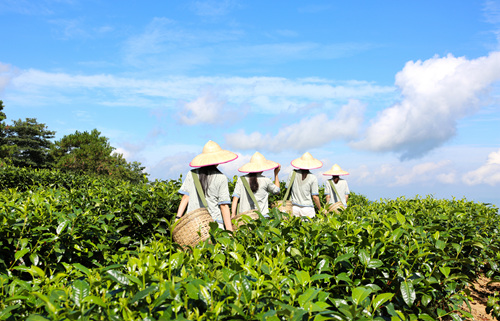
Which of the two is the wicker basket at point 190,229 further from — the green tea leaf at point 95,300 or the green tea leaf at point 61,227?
the green tea leaf at point 95,300

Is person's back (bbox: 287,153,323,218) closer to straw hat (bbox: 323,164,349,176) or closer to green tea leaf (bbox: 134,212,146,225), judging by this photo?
straw hat (bbox: 323,164,349,176)

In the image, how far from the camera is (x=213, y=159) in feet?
19.3

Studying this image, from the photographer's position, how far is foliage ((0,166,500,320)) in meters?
2.02

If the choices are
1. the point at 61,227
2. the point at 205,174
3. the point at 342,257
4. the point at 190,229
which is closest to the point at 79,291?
the point at 342,257

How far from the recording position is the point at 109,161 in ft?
148

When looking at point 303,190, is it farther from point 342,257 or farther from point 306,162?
point 342,257

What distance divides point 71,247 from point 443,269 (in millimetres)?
3622

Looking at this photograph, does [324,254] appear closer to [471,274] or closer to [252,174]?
[471,274]

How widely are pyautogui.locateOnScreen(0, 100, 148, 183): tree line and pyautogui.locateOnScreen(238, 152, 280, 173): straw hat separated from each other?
3850 cm

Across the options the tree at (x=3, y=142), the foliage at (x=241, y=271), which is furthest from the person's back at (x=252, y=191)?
the tree at (x=3, y=142)

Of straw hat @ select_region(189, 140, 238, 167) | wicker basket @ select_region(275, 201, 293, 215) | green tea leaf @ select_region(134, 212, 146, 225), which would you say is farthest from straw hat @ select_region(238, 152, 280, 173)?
green tea leaf @ select_region(134, 212, 146, 225)

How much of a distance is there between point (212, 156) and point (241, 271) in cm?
359

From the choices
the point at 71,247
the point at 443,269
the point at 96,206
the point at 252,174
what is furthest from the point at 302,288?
the point at 252,174

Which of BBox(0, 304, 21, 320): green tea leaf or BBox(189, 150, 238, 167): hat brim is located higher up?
BBox(189, 150, 238, 167): hat brim
